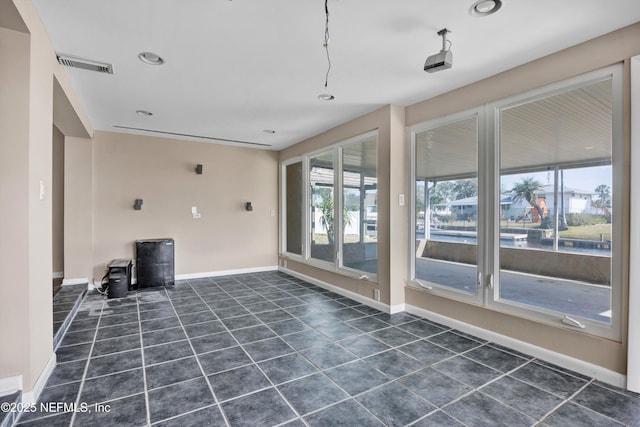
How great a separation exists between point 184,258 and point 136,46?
13.6 feet

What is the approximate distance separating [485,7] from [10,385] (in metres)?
3.90

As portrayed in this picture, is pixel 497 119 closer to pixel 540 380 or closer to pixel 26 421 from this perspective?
pixel 540 380

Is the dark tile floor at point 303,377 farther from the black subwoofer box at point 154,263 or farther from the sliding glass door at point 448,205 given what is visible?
the black subwoofer box at point 154,263

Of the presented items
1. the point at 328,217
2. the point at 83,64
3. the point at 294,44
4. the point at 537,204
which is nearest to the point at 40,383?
the point at 83,64

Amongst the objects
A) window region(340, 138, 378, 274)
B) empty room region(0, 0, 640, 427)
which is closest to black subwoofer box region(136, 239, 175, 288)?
empty room region(0, 0, 640, 427)

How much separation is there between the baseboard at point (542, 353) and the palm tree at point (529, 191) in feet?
3.82

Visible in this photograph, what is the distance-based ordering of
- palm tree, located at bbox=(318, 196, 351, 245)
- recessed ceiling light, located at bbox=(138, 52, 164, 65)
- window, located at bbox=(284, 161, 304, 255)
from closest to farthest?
recessed ceiling light, located at bbox=(138, 52, 164, 65)
palm tree, located at bbox=(318, 196, 351, 245)
window, located at bbox=(284, 161, 304, 255)

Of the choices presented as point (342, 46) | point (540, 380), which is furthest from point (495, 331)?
point (342, 46)

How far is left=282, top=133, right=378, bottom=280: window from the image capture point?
4.56m

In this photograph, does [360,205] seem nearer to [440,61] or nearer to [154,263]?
[440,61]

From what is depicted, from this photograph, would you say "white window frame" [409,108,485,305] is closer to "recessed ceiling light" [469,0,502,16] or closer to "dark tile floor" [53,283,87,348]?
"recessed ceiling light" [469,0,502,16]

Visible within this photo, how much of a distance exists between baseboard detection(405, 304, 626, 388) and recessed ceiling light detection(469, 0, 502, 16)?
8.94 ft

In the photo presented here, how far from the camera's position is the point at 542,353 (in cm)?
277

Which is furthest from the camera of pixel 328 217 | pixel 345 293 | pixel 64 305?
pixel 328 217
